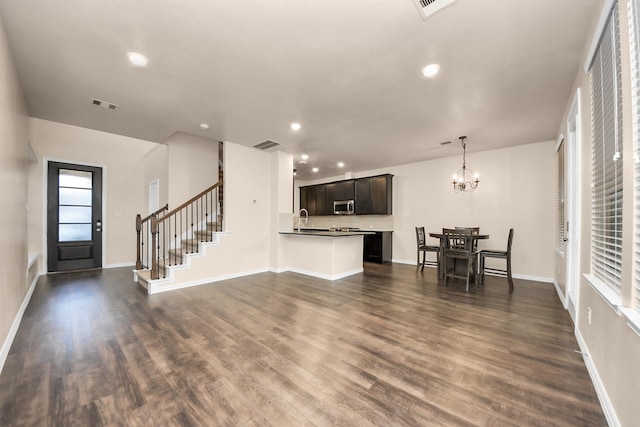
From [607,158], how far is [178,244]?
6.40 metres

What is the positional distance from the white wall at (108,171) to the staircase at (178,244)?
0.79 meters

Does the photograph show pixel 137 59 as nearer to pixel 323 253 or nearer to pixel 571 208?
→ pixel 323 253

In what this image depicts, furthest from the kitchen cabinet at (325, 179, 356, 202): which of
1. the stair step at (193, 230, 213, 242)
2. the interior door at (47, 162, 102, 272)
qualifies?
the interior door at (47, 162, 102, 272)

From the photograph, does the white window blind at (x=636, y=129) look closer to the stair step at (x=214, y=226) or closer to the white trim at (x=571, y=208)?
the white trim at (x=571, y=208)

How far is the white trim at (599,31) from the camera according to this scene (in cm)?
158

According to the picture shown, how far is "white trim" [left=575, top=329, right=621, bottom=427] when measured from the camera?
1414 mm

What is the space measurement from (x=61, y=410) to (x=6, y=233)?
1790 mm

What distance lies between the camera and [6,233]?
89.8 inches

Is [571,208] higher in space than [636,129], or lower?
lower

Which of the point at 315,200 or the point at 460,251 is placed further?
the point at 315,200

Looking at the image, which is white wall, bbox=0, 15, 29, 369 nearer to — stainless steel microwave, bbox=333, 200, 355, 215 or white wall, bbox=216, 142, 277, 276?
white wall, bbox=216, 142, 277, 276

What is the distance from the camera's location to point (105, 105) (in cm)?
341

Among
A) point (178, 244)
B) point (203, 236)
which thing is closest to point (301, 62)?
point (203, 236)

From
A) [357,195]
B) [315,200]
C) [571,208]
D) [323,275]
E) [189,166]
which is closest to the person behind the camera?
[571,208]
